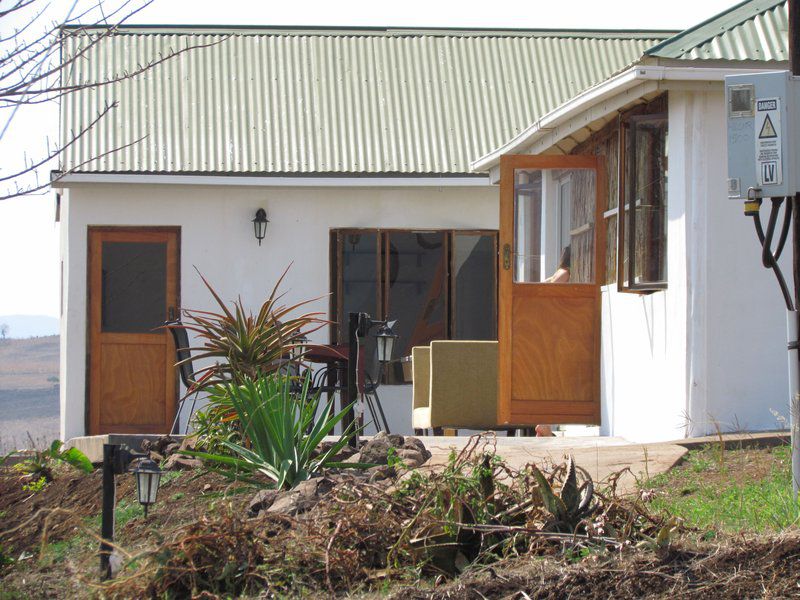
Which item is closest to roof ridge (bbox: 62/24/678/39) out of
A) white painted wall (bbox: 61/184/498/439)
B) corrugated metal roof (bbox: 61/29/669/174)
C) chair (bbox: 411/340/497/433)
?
corrugated metal roof (bbox: 61/29/669/174)

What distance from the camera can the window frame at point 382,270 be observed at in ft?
40.6

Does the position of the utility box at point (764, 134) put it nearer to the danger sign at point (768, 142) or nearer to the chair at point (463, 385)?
the danger sign at point (768, 142)

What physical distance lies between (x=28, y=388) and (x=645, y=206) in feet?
97.9

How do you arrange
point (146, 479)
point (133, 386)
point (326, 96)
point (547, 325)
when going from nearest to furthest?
point (146, 479), point (547, 325), point (133, 386), point (326, 96)

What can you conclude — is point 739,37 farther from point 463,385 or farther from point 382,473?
point 382,473

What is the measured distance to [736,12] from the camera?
854 centimetres

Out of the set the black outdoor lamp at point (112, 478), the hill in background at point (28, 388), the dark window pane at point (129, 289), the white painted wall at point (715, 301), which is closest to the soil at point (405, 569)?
the black outdoor lamp at point (112, 478)

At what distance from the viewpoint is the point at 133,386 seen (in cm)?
1212

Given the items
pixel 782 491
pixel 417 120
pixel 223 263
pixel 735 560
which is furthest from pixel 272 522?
pixel 417 120

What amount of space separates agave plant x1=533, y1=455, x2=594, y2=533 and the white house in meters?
3.44

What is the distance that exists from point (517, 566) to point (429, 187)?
807 cm

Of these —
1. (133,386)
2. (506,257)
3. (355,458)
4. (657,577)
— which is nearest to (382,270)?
(133,386)

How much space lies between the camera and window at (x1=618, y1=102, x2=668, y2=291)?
8.16m

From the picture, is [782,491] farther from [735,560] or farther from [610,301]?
[610,301]
